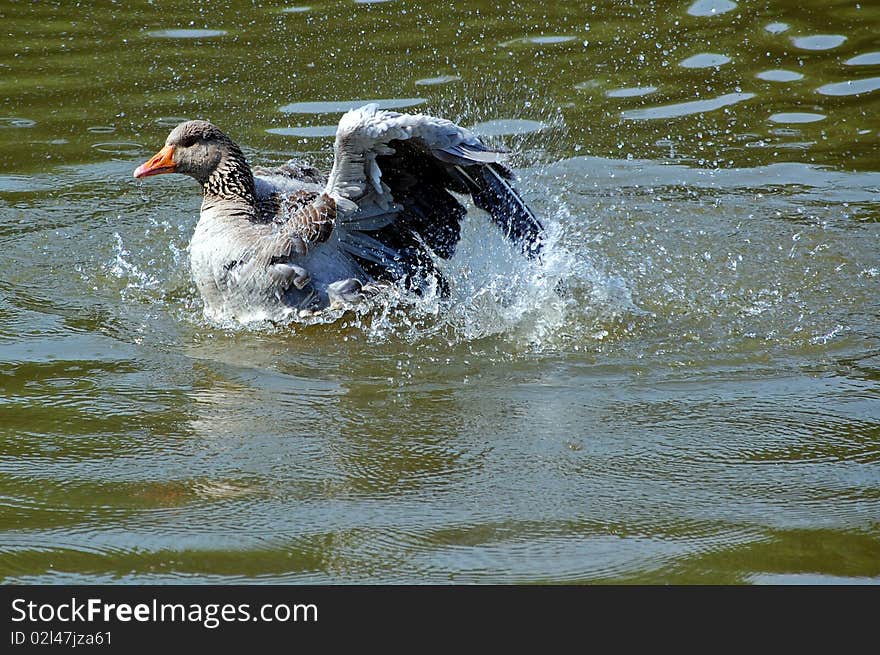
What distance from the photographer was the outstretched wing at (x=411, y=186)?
654 centimetres

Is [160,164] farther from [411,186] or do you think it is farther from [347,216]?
[411,186]

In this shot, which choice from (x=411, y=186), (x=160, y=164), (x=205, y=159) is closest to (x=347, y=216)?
(x=411, y=186)

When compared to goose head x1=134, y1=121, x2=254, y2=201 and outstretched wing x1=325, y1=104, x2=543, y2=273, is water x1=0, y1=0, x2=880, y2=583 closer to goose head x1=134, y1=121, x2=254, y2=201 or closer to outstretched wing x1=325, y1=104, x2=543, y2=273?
outstretched wing x1=325, y1=104, x2=543, y2=273

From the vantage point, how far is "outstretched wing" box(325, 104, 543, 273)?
6.54 metres

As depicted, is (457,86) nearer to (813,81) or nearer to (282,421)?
(813,81)

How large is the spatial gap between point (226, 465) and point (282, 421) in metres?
0.53

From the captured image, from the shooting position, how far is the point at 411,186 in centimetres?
717

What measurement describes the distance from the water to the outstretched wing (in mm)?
363

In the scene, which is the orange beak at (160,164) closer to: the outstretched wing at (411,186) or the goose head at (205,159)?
the goose head at (205,159)

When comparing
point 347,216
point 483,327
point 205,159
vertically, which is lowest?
point 483,327

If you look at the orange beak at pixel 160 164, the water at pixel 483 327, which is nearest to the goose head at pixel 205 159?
the orange beak at pixel 160 164

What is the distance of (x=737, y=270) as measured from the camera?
292 inches

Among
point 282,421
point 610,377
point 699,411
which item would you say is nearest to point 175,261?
point 282,421

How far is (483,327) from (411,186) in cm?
106
